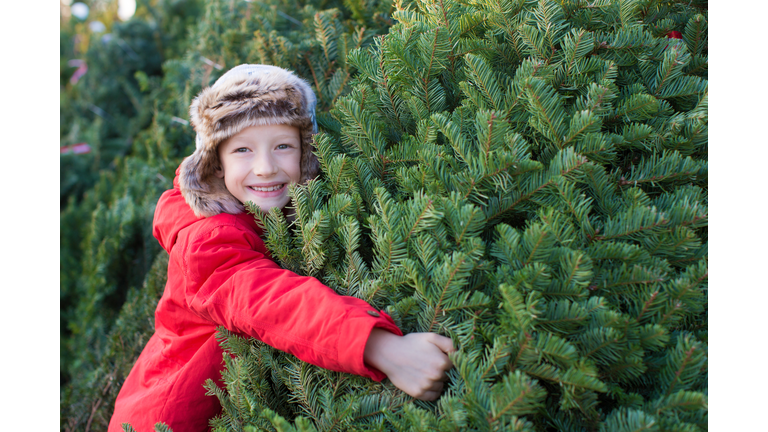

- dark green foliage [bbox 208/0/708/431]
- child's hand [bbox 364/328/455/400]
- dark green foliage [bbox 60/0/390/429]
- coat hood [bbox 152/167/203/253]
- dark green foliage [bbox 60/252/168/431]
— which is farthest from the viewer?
dark green foliage [bbox 60/252/168/431]

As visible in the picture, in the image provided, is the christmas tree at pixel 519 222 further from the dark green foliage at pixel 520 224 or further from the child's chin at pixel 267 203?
the child's chin at pixel 267 203

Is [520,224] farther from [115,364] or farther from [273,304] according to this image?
[115,364]

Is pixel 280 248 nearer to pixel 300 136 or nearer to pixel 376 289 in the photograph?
pixel 376 289

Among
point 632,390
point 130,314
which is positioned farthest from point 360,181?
point 130,314

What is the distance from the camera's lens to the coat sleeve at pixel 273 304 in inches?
52.5

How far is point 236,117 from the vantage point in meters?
1.86

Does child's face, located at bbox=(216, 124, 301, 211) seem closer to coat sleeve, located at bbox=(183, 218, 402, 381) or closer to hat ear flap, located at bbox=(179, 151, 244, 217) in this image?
hat ear flap, located at bbox=(179, 151, 244, 217)

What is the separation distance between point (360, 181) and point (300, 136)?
1.58ft

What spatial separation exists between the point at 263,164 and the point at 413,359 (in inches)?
38.2

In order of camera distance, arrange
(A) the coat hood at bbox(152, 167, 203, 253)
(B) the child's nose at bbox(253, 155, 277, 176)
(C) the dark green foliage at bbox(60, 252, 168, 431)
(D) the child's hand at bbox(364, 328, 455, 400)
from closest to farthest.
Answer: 1. (D) the child's hand at bbox(364, 328, 455, 400)
2. (B) the child's nose at bbox(253, 155, 277, 176)
3. (A) the coat hood at bbox(152, 167, 203, 253)
4. (C) the dark green foliage at bbox(60, 252, 168, 431)

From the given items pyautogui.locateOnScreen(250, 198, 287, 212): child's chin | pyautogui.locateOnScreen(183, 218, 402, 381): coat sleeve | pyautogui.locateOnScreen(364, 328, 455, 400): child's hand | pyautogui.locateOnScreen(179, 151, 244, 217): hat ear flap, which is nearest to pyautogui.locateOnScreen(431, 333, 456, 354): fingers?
pyautogui.locateOnScreen(364, 328, 455, 400): child's hand

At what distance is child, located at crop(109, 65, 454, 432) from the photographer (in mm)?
1328

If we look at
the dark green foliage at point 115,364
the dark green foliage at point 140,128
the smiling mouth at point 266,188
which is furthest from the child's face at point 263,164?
the dark green foliage at point 115,364

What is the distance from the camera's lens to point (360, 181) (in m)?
1.63
